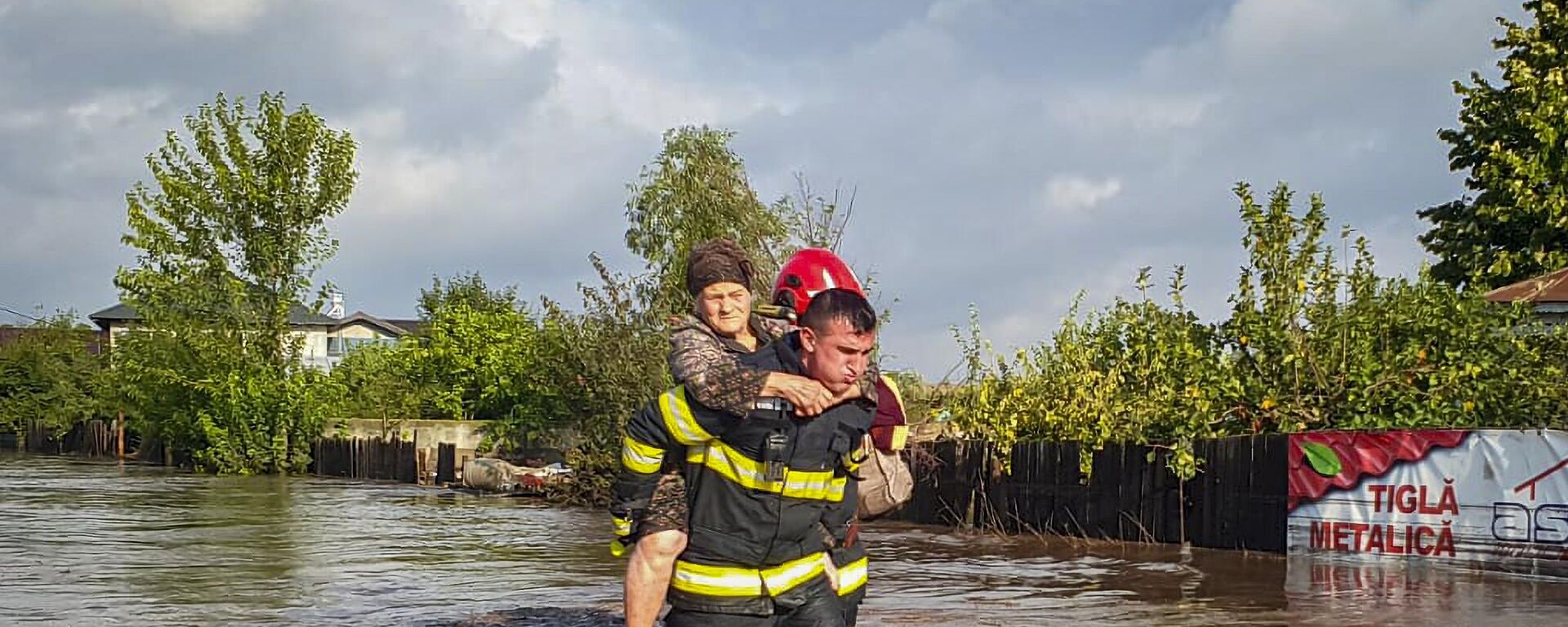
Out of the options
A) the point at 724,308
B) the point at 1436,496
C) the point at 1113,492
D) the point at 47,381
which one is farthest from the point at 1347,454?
the point at 47,381

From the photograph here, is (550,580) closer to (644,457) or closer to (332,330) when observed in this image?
(644,457)

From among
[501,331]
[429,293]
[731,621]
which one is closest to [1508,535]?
[731,621]

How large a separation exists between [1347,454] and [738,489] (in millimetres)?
12480

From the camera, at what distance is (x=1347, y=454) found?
1614 cm

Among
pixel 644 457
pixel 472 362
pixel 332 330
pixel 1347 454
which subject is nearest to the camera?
pixel 644 457

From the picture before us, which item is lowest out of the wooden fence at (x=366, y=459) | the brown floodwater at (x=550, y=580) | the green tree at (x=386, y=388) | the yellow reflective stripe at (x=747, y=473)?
the brown floodwater at (x=550, y=580)

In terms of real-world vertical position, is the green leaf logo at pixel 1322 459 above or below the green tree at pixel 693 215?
below

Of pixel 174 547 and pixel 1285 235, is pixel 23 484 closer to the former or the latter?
pixel 174 547

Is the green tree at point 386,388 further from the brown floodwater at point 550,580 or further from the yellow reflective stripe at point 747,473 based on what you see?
the yellow reflective stripe at point 747,473

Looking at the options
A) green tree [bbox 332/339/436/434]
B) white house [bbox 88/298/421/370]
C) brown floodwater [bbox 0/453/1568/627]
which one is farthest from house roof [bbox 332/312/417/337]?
brown floodwater [bbox 0/453/1568/627]

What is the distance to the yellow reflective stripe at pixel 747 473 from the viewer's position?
4.98m

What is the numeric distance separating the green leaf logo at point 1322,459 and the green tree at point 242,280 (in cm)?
3662

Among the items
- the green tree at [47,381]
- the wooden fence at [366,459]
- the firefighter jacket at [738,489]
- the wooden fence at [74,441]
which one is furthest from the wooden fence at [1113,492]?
the green tree at [47,381]

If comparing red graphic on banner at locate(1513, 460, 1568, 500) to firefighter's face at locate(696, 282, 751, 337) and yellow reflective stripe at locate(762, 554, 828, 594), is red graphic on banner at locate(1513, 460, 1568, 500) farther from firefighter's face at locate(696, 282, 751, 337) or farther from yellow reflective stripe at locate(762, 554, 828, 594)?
yellow reflective stripe at locate(762, 554, 828, 594)
